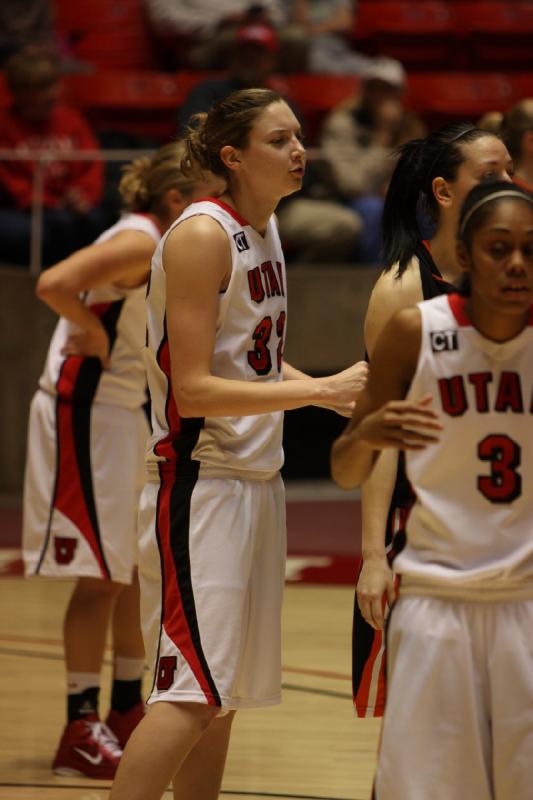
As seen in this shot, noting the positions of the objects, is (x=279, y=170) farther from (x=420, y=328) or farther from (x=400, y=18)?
(x=400, y=18)

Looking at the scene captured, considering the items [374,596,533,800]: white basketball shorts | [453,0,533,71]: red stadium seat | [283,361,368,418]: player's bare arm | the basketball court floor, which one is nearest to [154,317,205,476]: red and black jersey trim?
[283,361,368,418]: player's bare arm

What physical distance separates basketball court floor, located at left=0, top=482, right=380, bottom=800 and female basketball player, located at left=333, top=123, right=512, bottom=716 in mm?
964

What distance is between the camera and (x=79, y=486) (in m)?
4.66

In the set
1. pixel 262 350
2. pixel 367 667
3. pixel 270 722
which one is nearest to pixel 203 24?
pixel 270 722

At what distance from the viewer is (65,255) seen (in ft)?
28.6

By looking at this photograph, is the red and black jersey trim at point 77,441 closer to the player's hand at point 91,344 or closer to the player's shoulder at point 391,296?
the player's hand at point 91,344

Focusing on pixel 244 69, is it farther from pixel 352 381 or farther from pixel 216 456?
pixel 352 381

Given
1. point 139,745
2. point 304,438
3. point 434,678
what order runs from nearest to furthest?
point 434,678, point 139,745, point 304,438

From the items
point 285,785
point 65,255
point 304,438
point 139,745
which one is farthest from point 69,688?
point 304,438

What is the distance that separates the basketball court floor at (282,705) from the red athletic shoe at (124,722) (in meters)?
0.22

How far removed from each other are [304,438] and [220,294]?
6398mm

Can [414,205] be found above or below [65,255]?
above

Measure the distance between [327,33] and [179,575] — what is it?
806 cm

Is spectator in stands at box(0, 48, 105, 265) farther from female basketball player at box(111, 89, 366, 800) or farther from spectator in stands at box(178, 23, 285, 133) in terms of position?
female basketball player at box(111, 89, 366, 800)
